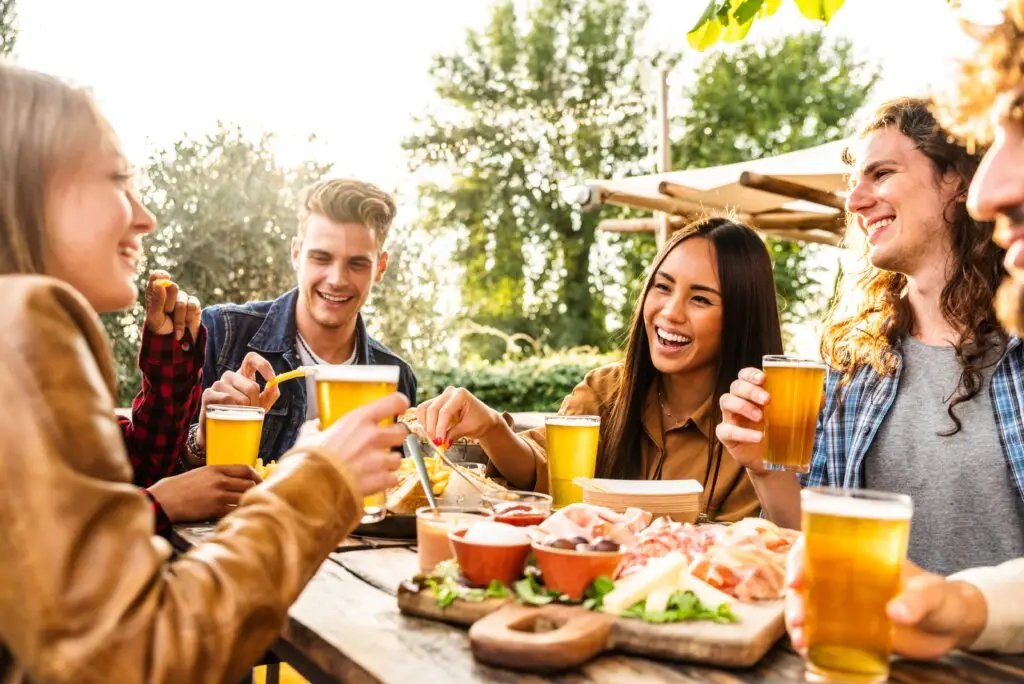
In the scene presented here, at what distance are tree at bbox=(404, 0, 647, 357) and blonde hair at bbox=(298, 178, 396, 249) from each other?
69.6ft

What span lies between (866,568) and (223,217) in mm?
9819

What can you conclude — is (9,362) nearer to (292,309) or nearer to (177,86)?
(292,309)

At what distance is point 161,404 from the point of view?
309 centimetres

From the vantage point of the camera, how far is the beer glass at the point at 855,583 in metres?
1.45

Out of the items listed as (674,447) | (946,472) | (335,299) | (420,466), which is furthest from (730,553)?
(335,299)

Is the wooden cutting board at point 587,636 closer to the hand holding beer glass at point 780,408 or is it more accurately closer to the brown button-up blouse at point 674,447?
the hand holding beer glass at point 780,408

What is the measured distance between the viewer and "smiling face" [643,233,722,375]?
3.57 meters

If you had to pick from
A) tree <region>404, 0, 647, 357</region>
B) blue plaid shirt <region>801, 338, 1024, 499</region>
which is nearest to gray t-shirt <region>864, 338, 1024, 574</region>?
blue plaid shirt <region>801, 338, 1024, 499</region>

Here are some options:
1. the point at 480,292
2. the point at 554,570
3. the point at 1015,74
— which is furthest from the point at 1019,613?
the point at 480,292

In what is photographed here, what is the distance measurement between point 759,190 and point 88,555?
727 cm

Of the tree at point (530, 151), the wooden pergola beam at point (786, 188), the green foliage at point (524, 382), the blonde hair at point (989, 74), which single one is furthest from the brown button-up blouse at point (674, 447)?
the tree at point (530, 151)

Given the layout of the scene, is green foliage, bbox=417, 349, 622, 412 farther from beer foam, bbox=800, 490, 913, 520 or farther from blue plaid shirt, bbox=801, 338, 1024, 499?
beer foam, bbox=800, 490, 913, 520

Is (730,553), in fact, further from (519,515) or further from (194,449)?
(194,449)

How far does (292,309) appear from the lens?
4707 millimetres
